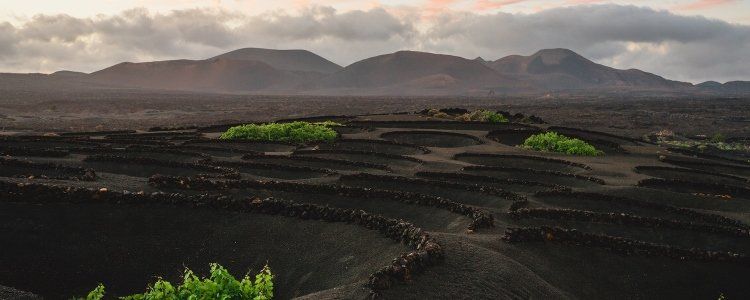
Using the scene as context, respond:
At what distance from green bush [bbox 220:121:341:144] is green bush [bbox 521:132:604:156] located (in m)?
13.9

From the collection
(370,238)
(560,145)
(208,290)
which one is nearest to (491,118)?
(560,145)

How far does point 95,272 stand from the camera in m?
12.5

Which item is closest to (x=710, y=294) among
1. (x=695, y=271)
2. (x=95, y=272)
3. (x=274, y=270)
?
(x=695, y=271)

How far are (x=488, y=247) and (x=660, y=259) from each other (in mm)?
4550

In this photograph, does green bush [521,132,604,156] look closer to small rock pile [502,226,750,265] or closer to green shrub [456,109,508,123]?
green shrub [456,109,508,123]

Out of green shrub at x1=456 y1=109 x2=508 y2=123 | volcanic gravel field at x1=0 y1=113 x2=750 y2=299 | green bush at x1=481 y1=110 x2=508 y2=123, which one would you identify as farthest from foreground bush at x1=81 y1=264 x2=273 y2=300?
green bush at x1=481 y1=110 x2=508 y2=123

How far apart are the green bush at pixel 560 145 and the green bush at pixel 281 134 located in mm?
13937

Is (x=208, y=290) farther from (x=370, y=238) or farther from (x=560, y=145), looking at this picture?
(x=560, y=145)

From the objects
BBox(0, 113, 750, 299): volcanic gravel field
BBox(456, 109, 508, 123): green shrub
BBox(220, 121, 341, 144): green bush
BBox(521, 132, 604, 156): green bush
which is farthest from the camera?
BBox(456, 109, 508, 123): green shrub

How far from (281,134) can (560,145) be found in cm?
1888

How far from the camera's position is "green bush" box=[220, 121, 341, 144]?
1523 inches

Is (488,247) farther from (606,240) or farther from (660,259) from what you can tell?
(660,259)

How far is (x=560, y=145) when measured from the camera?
3681cm

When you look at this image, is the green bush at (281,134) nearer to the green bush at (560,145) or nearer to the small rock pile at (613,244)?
the green bush at (560,145)
